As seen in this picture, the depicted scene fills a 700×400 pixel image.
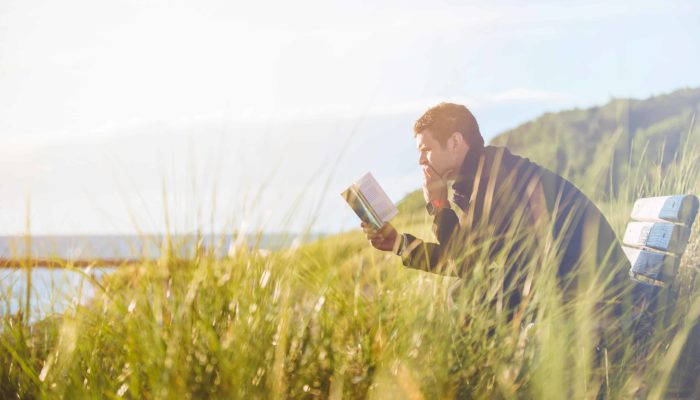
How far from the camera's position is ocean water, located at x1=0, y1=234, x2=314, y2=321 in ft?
7.89

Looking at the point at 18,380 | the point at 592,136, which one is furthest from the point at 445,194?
the point at 592,136

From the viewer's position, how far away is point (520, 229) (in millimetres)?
3074

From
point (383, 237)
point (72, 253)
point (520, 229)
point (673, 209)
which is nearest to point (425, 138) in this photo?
point (383, 237)

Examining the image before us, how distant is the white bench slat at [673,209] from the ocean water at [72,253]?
223 centimetres

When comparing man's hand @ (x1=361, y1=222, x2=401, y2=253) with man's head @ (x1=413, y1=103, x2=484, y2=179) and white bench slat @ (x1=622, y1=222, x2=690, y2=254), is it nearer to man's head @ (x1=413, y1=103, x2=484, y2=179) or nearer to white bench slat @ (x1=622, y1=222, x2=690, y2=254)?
man's head @ (x1=413, y1=103, x2=484, y2=179)

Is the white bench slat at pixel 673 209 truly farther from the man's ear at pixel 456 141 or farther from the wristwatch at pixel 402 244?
the wristwatch at pixel 402 244

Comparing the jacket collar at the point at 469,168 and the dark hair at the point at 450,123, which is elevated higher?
the dark hair at the point at 450,123

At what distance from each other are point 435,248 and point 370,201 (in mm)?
359

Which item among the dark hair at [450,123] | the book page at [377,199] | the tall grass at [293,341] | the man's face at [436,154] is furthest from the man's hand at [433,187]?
the tall grass at [293,341]

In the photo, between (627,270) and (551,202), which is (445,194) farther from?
(627,270)

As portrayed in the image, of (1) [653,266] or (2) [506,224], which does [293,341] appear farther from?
(1) [653,266]

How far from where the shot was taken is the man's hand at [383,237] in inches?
127

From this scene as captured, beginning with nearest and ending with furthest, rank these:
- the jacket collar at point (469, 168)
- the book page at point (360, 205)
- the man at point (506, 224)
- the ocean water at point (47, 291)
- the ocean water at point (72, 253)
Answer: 1. the ocean water at point (72, 253)
2. the ocean water at point (47, 291)
3. the man at point (506, 224)
4. the book page at point (360, 205)
5. the jacket collar at point (469, 168)

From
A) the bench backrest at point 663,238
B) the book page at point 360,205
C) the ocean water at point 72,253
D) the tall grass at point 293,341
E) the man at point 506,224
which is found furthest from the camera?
the bench backrest at point 663,238
